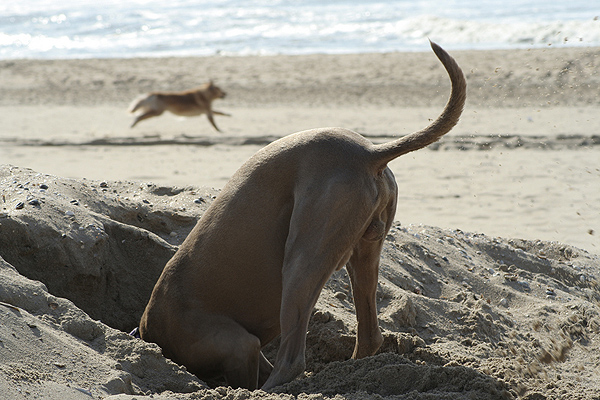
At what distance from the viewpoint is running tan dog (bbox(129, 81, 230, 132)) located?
44.7ft

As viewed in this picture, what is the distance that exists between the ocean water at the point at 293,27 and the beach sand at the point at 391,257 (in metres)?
9.10

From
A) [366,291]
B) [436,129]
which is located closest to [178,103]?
[366,291]

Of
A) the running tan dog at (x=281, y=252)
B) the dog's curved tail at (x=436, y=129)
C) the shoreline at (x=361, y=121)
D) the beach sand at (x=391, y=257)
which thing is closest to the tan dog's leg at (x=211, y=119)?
the shoreline at (x=361, y=121)

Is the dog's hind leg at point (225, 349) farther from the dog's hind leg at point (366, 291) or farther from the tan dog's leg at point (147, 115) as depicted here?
the tan dog's leg at point (147, 115)

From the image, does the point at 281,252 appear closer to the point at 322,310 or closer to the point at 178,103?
the point at 322,310

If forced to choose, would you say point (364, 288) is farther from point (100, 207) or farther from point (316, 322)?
point (100, 207)

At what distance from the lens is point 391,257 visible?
4938mm

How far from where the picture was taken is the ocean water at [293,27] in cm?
2171

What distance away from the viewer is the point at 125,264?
4336mm

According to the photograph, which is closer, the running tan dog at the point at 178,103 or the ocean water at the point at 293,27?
the running tan dog at the point at 178,103

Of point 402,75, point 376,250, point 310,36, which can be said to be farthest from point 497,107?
point 310,36

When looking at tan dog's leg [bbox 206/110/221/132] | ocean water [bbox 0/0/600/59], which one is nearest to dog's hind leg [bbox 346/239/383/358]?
tan dog's leg [bbox 206/110/221/132]

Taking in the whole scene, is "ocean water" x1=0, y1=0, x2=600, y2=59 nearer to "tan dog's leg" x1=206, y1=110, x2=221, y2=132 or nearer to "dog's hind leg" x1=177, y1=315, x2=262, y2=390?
"tan dog's leg" x1=206, y1=110, x2=221, y2=132

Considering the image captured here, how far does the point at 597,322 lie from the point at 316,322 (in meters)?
2.13
